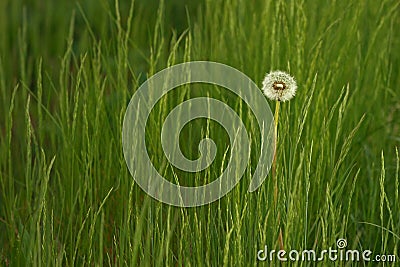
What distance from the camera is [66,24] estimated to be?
3051mm

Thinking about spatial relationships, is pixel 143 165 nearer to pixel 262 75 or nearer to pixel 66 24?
pixel 262 75

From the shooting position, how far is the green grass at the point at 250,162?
1.35 meters

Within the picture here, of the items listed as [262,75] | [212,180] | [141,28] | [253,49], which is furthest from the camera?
[141,28]

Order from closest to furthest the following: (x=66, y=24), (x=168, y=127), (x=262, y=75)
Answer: (x=168, y=127) < (x=262, y=75) < (x=66, y=24)

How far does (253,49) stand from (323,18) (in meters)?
0.21

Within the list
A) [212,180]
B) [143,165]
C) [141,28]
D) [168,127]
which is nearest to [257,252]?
[212,180]

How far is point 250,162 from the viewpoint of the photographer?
1473 millimetres

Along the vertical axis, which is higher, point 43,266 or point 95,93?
point 95,93

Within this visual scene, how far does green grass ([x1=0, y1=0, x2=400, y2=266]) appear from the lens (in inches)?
53.1

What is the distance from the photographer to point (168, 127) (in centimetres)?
168

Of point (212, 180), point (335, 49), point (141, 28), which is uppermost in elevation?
point (141, 28)

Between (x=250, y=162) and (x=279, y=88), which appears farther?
(x=250, y=162)

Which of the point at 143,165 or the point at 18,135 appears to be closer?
the point at 143,165

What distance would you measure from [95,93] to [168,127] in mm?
198
